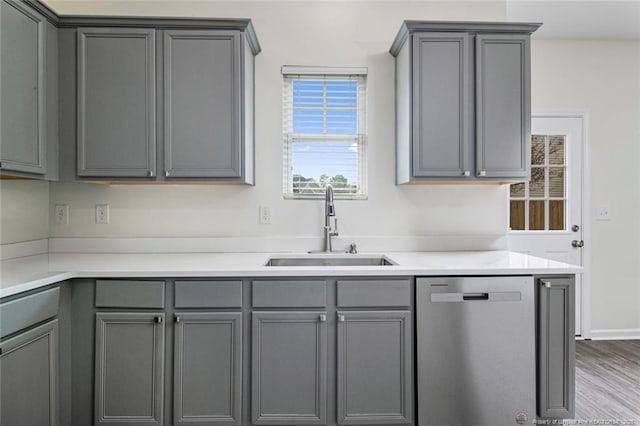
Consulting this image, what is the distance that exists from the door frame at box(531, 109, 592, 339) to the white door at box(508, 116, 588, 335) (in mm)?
22

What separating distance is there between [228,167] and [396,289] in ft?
3.92

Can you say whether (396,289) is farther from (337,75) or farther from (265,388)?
(337,75)

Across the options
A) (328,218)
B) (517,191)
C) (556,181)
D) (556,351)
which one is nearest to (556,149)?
(556,181)

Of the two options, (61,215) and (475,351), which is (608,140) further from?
(61,215)

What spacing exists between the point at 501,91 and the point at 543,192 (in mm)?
1480

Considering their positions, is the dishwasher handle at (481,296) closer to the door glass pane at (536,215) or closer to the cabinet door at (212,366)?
the cabinet door at (212,366)

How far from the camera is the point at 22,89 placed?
197 centimetres

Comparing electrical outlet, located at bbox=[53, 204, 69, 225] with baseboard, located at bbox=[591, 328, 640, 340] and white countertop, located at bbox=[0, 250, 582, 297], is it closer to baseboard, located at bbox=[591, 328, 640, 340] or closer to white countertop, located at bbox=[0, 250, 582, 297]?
white countertop, located at bbox=[0, 250, 582, 297]

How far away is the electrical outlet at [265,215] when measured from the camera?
261 cm

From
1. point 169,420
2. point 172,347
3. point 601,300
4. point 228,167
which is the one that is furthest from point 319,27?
point 601,300

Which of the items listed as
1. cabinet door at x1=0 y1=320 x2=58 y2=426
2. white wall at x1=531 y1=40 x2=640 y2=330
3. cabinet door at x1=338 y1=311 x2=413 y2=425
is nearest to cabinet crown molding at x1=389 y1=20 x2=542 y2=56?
white wall at x1=531 y1=40 x2=640 y2=330

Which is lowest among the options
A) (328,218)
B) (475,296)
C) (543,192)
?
(475,296)

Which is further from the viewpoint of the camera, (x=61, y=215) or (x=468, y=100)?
(x=61, y=215)

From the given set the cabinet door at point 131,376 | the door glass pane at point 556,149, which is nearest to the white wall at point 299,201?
the cabinet door at point 131,376
